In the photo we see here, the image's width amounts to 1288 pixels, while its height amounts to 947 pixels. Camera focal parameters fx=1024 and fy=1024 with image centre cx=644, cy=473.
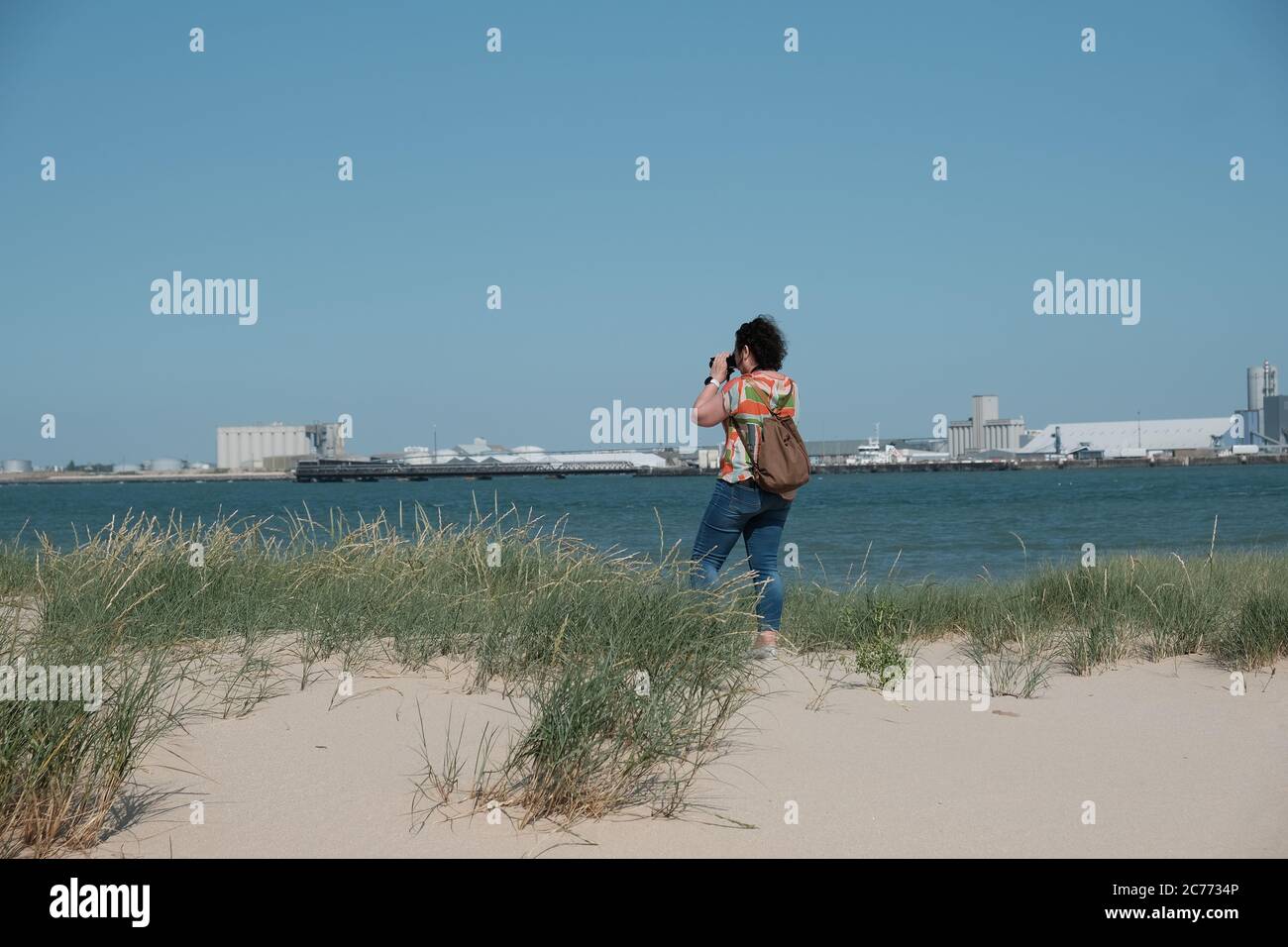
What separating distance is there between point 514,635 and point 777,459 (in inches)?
67.8

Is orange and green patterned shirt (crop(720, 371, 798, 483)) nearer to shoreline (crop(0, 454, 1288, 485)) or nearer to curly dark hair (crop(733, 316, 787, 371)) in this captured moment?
curly dark hair (crop(733, 316, 787, 371))

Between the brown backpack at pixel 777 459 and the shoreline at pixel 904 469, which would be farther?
the shoreline at pixel 904 469

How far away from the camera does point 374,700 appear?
4.31 metres

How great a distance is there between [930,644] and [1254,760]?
2931 mm

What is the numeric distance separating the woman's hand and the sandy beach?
1851 mm

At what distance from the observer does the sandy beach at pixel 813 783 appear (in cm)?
286

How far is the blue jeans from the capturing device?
5.61m

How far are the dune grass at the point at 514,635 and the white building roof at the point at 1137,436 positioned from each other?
5187 inches

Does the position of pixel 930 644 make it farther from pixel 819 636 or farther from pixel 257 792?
pixel 257 792

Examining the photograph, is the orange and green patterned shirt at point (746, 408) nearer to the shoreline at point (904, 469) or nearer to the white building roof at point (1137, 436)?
the shoreline at point (904, 469)

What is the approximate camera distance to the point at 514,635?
4.79 meters

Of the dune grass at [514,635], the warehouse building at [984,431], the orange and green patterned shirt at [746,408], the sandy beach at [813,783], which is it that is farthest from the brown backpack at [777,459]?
the warehouse building at [984,431]
